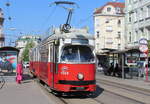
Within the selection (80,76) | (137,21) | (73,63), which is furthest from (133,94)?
(137,21)

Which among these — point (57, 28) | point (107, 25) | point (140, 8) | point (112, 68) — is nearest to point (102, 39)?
Answer: point (107, 25)

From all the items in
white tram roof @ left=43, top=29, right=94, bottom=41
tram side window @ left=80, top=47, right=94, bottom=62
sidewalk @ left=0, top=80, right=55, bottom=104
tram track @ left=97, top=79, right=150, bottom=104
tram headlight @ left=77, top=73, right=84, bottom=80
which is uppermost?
white tram roof @ left=43, top=29, right=94, bottom=41

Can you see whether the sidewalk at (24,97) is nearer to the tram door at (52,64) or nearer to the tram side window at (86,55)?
the tram door at (52,64)

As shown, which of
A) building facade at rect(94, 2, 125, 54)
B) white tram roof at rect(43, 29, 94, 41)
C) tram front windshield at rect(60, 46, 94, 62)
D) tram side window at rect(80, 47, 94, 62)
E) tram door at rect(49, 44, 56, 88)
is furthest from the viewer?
building facade at rect(94, 2, 125, 54)

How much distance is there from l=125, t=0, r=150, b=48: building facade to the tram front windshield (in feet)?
108

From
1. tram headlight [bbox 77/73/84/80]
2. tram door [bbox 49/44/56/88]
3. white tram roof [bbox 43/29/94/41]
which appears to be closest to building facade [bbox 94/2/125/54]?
white tram roof [bbox 43/29/94/41]

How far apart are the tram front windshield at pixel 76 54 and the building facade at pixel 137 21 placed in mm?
32892

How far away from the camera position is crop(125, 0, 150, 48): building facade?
48.7 meters

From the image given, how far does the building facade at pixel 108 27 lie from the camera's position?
90.0 m

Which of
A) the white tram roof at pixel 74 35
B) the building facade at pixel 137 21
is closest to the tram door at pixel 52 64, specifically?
the white tram roof at pixel 74 35

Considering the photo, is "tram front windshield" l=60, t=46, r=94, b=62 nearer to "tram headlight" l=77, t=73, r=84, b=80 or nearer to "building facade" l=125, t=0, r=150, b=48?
"tram headlight" l=77, t=73, r=84, b=80

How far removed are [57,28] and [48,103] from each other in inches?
208

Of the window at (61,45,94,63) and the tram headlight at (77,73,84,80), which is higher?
the window at (61,45,94,63)

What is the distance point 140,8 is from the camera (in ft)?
167
